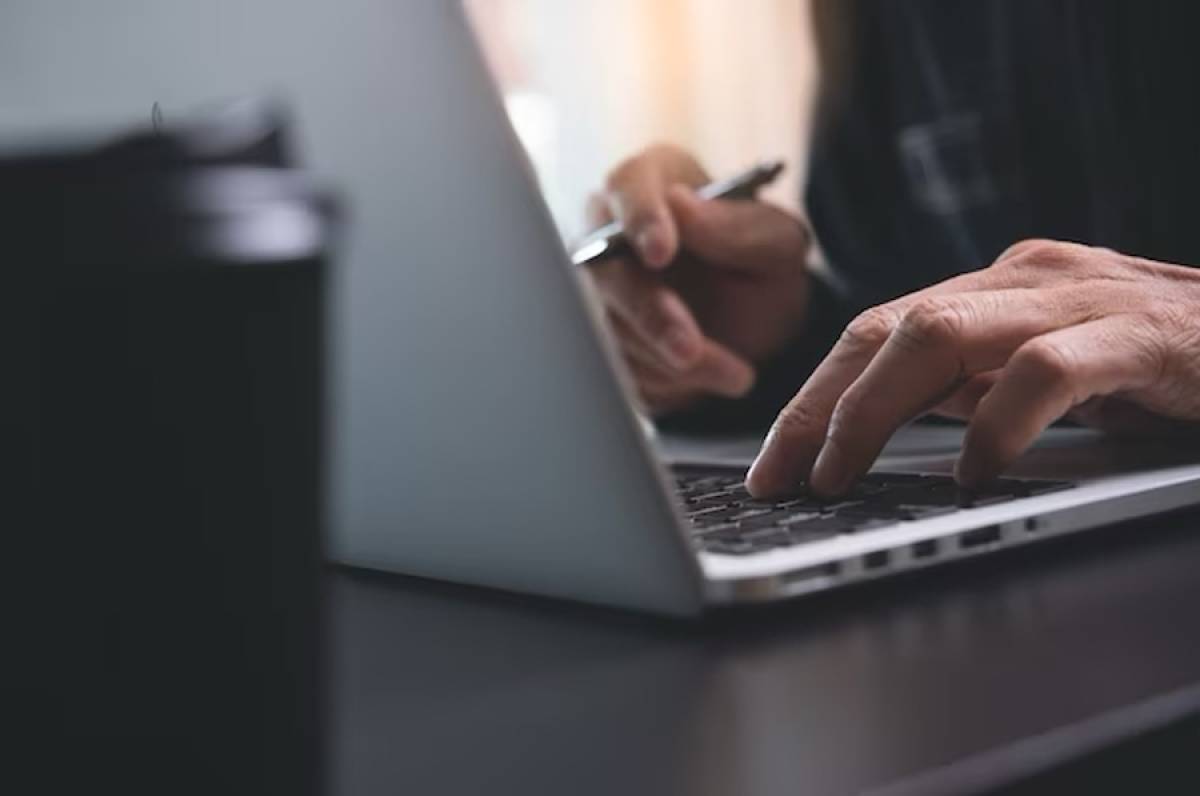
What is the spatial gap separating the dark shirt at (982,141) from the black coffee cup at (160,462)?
0.99 m

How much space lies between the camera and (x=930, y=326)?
62 cm

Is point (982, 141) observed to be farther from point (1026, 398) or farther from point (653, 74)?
point (1026, 398)

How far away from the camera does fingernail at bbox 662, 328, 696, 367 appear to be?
1.19m

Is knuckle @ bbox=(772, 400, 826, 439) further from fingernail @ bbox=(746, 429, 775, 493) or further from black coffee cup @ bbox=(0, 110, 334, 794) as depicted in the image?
black coffee cup @ bbox=(0, 110, 334, 794)

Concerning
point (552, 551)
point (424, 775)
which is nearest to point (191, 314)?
point (424, 775)

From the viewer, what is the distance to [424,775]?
0.32 meters

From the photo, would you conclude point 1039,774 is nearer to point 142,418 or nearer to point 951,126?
point 142,418

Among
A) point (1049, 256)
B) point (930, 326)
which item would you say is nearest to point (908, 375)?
point (930, 326)

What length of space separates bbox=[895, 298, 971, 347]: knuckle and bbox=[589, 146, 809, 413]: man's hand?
0.51 m

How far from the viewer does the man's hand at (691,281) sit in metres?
1.17

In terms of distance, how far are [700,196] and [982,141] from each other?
1.48ft

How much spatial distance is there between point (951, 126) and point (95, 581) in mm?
1433

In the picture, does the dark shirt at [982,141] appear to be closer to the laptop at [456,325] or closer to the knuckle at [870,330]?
the knuckle at [870,330]

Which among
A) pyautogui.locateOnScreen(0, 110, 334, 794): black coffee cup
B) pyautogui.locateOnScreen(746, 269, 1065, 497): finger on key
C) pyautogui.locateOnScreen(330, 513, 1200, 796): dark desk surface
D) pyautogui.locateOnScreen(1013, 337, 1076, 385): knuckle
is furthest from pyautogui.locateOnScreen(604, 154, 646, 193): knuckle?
pyautogui.locateOnScreen(0, 110, 334, 794): black coffee cup
